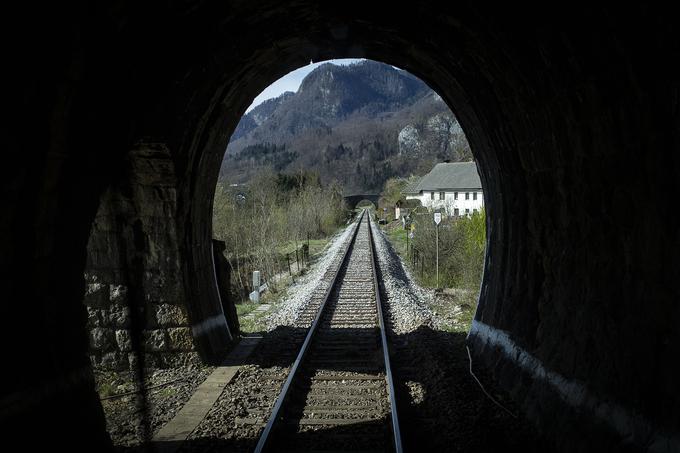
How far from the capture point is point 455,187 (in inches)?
2362

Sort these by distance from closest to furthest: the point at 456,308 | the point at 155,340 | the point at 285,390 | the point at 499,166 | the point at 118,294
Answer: the point at 285,390 < the point at 499,166 < the point at 118,294 < the point at 155,340 < the point at 456,308

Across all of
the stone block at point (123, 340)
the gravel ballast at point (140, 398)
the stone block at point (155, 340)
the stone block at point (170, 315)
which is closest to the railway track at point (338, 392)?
the gravel ballast at point (140, 398)

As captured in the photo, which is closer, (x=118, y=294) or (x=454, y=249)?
(x=118, y=294)

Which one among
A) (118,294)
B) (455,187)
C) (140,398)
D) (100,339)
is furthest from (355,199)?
(140,398)

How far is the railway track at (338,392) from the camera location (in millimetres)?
5086

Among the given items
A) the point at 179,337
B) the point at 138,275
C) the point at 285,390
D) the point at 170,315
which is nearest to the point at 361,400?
the point at 285,390

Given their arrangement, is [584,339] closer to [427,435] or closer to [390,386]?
[427,435]

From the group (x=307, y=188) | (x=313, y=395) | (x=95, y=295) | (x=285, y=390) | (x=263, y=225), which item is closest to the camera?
(x=285, y=390)

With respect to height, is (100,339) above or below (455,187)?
below

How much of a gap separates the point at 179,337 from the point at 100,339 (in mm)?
1055

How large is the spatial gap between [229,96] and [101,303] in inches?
137

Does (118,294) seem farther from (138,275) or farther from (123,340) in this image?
(123,340)

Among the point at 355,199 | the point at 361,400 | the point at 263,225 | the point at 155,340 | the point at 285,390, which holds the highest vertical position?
the point at 355,199

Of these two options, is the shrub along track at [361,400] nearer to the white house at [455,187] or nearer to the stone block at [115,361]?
the stone block at [115,361]
